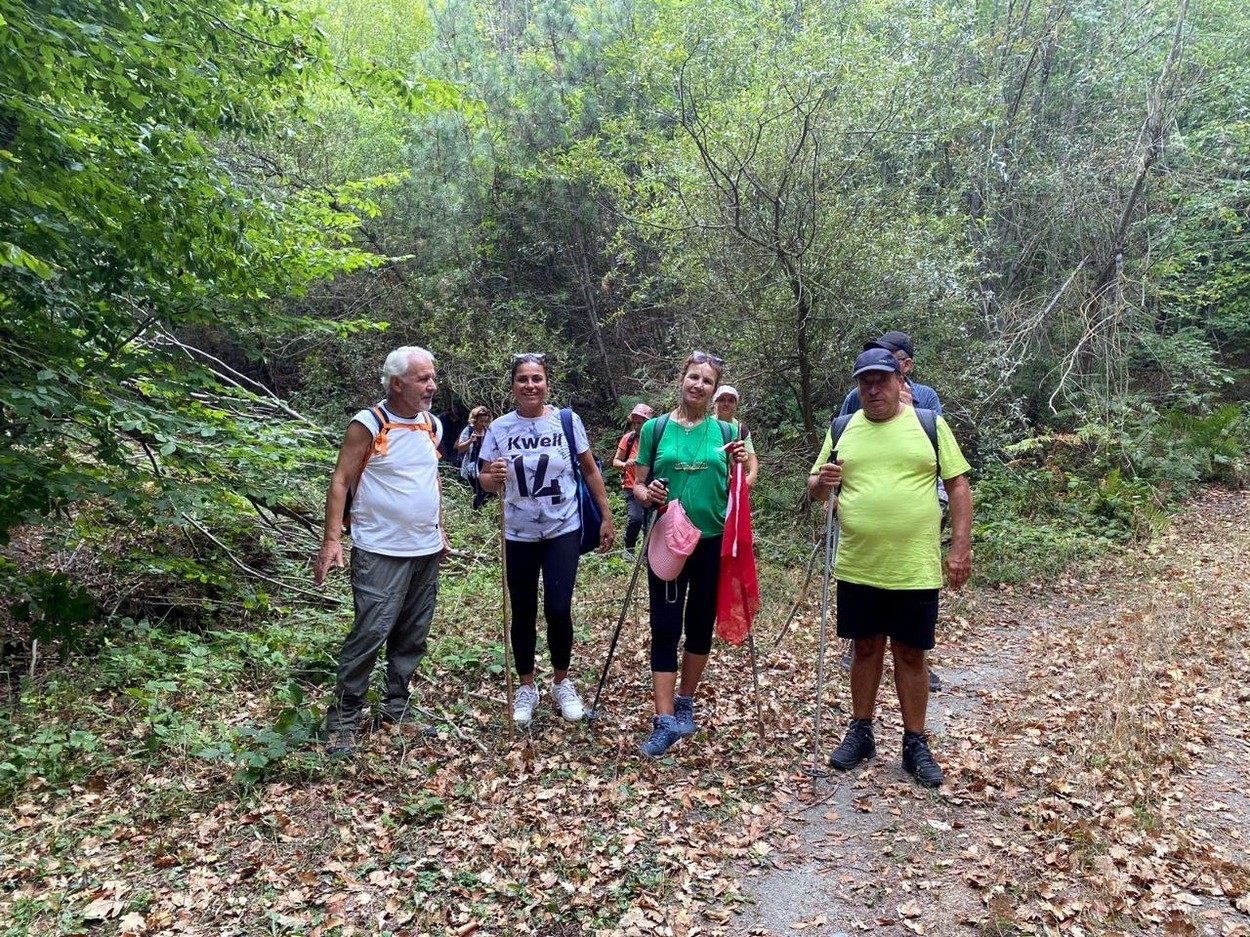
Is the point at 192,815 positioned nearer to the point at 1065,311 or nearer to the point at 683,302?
the point at 683,302

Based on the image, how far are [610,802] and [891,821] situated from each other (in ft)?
4.51

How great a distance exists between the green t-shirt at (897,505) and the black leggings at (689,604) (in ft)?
2.56

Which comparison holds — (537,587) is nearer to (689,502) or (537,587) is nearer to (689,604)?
(689,604)

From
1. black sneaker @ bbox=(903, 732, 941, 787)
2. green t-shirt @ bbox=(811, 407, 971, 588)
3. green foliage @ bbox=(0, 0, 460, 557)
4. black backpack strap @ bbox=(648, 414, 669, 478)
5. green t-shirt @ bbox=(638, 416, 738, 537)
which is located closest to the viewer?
green t-shirt @ bbox=(811, 407, 971, 588)

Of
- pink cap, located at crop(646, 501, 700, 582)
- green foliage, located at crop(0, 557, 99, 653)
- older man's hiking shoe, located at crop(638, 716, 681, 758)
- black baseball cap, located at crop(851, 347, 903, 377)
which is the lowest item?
older man's hiking shoe, located at crop(638, 716, 681, 758)

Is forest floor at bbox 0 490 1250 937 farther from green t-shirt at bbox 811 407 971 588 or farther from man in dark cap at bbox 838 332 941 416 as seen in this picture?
man in dark cap at bbox 838 332 941 416

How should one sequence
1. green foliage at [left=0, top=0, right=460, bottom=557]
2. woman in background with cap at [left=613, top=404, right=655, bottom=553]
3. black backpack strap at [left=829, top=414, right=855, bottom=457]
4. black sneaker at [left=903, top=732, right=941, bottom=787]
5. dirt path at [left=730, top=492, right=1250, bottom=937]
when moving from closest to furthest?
dirt path at [left=730, top=492, right=1250, bottom=937]
black sneaker at [left=903, top=732, right=941, bottom=787]
green foliage at [left=0, top=0, right=460, bottom=557]
black backpack strap at [left=829, top=414, right=855, bottom=457]
woman in background with cap at [left=613, top=404, right=655, bottom=553]

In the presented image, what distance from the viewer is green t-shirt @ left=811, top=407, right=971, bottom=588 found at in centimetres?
398

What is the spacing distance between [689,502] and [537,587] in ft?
3.59

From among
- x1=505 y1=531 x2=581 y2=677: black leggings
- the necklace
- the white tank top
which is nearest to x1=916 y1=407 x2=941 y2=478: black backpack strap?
the necklace

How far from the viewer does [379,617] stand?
4320 millimetres

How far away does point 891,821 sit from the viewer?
152 inches

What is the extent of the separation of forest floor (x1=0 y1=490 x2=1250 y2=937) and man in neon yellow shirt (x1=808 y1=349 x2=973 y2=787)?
25.6 inches

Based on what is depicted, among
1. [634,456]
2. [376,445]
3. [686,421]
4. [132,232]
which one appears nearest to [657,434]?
[686,421]
